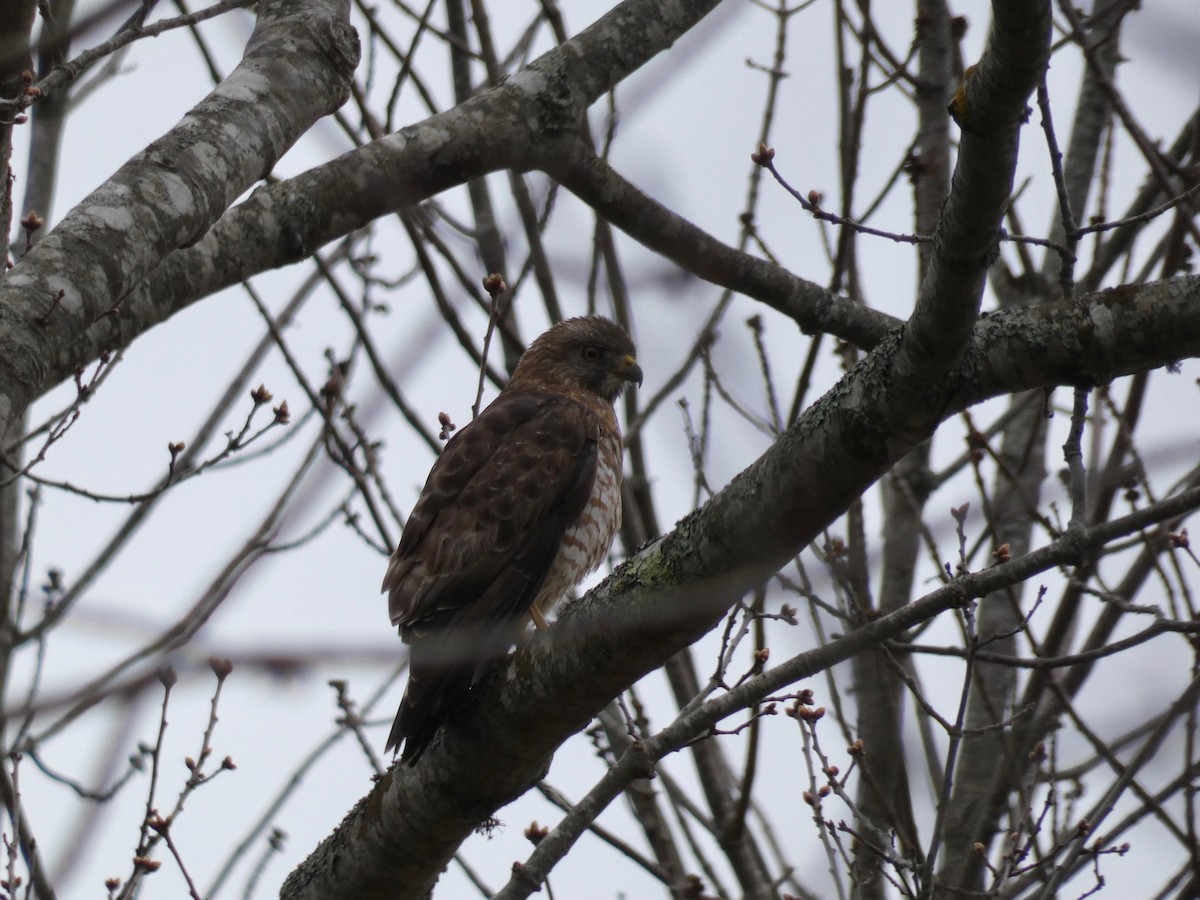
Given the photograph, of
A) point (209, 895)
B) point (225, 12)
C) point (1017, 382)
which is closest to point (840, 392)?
point (1017, 382)

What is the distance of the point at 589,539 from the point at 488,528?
0.45m

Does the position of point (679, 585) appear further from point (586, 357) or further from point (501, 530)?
point (586, 357)

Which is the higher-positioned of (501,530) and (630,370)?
(630,370)

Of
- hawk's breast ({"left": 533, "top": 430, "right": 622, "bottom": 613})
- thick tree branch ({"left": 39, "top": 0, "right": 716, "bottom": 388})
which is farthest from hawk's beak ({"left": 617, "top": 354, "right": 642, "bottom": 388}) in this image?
thick tree branch ({"left": 39, "top": 0, "right": 716, "bottom": 388})

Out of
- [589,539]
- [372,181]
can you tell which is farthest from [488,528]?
[372,181]

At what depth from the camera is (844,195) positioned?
5426 millimetres

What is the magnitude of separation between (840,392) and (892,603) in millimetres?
3279

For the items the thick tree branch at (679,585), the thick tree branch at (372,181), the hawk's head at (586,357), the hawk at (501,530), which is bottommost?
the thick tree branch at (679,585)

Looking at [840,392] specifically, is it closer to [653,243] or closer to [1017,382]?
[1017,382]

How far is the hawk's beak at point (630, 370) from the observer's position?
6.48m

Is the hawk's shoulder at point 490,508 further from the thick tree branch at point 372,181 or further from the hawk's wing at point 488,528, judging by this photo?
the thick tree branch at point 372,181

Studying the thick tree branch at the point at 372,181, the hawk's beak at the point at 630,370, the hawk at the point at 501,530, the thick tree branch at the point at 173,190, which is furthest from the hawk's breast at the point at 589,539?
the thick tree branch at the point at 173,190

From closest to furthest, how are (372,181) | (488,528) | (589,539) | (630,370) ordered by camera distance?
(372,181) < (488,528) < (589,539) < (630,370)

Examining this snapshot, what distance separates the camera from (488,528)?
4742 mm
